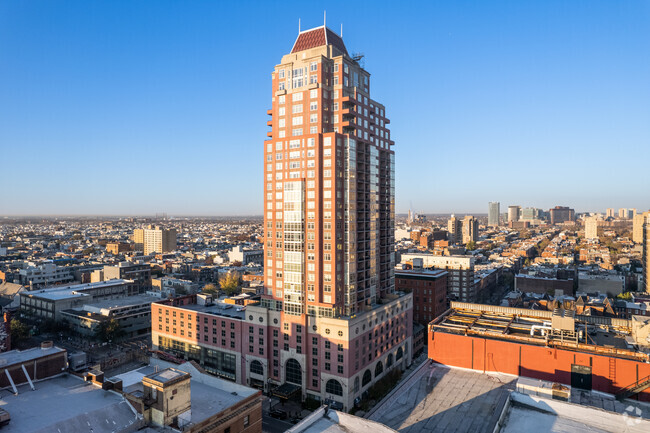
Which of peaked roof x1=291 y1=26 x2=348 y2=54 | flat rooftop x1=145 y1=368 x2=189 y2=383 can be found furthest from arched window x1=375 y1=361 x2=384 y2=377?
peaked roof x1=291 y1=26 x2=348 y2=54

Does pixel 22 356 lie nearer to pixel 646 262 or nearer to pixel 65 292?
pixel 65 292

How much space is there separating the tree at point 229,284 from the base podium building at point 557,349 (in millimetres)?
101267

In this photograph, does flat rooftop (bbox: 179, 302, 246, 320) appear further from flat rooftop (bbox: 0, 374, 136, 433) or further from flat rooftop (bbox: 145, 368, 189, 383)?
flat rooftop (bbox: 145, 368, 189, 383)

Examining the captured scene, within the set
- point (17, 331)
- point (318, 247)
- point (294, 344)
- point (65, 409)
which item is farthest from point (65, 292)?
point (65, 409)

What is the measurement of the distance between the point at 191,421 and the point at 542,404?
31761mm

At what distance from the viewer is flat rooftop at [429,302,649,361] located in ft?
173

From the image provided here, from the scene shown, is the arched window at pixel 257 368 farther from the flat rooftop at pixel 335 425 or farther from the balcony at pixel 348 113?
the balcony at pixel 348 113

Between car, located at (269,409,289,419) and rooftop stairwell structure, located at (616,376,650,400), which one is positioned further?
car, located at (269,409,289,419)

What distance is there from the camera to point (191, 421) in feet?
118

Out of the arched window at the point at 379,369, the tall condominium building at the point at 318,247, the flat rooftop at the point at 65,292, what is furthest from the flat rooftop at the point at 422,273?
the flat rooftop at the point at 65,292

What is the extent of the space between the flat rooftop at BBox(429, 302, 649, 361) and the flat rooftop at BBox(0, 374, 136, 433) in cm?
4134

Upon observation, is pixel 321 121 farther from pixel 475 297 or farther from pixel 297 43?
pixel 475 297

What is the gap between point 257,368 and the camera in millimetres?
74500

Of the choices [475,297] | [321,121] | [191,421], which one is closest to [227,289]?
[475,297]
